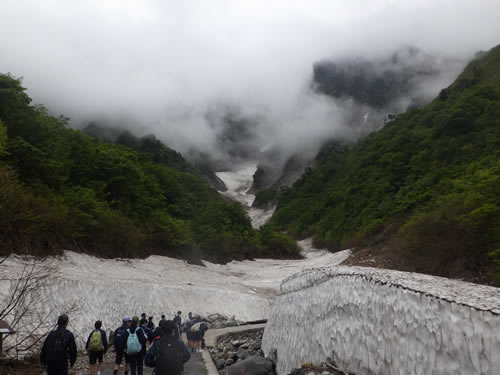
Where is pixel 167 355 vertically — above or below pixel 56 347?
above

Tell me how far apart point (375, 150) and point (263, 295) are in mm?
62568

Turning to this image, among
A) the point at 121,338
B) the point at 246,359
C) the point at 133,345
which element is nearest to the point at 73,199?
the point at 246,359

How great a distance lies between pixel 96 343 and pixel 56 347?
8.35ft

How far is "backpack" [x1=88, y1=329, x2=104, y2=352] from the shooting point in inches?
359

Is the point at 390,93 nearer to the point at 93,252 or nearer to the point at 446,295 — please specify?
the point at 93,252

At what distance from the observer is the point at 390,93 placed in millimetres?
183000

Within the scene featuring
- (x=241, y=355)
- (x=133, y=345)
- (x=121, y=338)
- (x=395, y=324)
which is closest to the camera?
(x=395, y=324)

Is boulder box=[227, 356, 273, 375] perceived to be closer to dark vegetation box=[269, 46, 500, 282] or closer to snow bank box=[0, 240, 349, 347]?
snow bank box=[0, 240, 349, 347]

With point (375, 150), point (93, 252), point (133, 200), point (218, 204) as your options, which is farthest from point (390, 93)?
point (93, 252)

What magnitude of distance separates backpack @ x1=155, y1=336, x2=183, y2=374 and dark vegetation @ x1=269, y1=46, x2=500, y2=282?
13.1 metres

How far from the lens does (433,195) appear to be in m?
38.1

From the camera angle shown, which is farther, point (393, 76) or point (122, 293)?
point (393, 76)

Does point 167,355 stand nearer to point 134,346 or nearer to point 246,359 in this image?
point 134,346

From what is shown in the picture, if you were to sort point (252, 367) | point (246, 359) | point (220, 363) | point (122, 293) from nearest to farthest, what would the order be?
point (252, 367) → point (246, 359) → point (220, 363) → point (122, 293)
